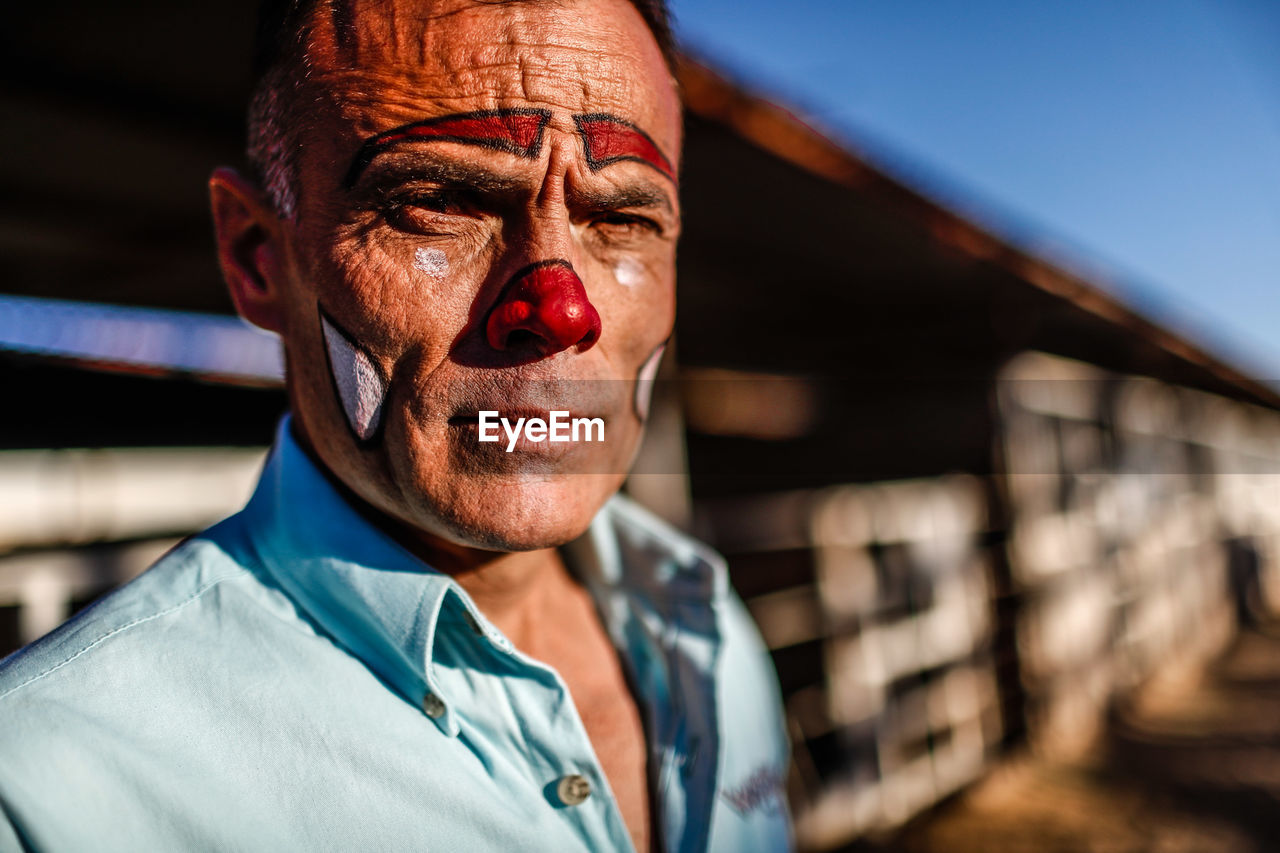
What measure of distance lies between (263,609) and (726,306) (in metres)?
3.77

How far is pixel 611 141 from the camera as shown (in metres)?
0.90

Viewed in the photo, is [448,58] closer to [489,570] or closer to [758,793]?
[489,570]

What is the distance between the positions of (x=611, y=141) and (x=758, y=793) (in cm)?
116

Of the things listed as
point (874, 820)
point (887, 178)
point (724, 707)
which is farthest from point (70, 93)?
point (874, 820)

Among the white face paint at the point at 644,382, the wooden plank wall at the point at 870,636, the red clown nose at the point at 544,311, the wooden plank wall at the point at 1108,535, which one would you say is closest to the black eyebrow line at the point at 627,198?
the red clown nose at the point at 544,311

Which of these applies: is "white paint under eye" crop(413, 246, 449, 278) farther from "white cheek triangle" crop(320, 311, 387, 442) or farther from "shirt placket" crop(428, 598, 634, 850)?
"shirt placket" crop(428, 598, 634, 850)

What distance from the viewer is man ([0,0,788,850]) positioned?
0.80 m

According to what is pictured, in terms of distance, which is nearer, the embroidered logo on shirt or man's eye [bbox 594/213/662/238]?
man's eye [bbox 594/213/662/238]

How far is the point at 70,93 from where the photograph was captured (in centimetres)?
186

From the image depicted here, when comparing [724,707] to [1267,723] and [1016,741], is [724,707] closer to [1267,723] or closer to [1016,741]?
[1016,741]

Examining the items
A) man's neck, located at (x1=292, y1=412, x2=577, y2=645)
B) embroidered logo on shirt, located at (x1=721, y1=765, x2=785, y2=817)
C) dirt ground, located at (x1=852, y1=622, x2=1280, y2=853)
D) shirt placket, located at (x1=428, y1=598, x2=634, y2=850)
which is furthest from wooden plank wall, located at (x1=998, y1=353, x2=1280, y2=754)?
shirt placket, located at (x1=428, y1=598, x2=634, y2=850)

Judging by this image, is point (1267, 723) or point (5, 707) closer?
point (5, 707)

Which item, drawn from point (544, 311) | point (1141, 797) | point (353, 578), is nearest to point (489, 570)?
point (353, 578)

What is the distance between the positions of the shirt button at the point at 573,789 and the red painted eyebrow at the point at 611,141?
0.79 meters
